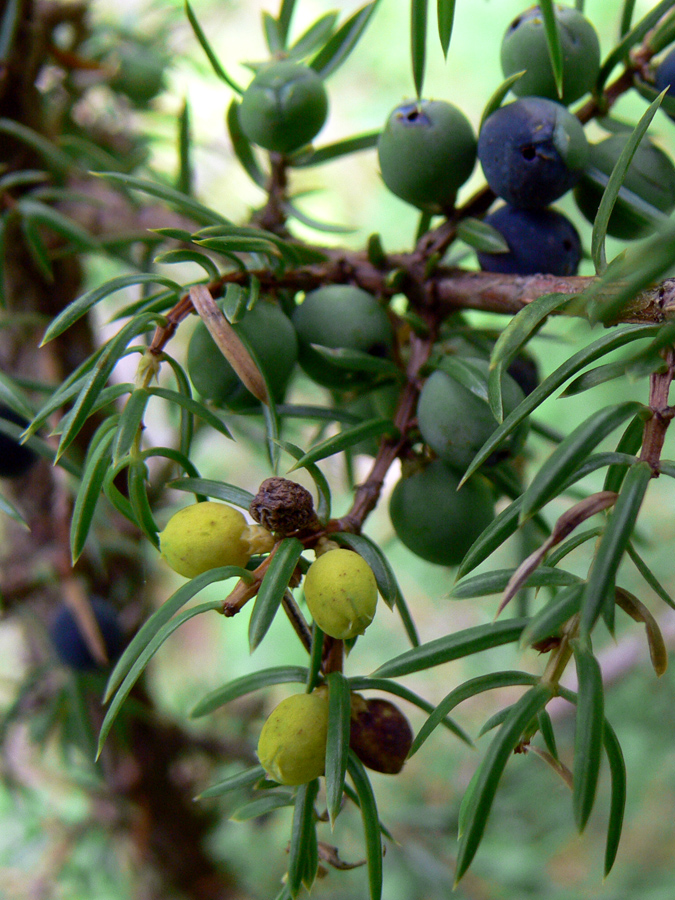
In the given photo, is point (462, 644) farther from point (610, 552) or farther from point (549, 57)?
point (549, 57)

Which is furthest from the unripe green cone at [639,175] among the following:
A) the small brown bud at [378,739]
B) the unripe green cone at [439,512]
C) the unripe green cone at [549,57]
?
the small brown bud at [378,739]

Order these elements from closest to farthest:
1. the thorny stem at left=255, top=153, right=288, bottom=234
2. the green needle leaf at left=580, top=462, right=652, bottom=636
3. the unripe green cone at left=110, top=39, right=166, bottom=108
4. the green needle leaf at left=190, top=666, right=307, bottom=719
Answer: the green needle leaf at left=580, top=462, right=652, bottom=636 → the green needle leaf at left=190, top=666, right=307, bottom=719 → the thorny stem at left=255, top=153, right=288, bottom=234 → the unripe green cone at left=110, top=39, right=166, bottom=108

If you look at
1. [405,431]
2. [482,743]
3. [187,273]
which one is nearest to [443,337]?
[405,431]

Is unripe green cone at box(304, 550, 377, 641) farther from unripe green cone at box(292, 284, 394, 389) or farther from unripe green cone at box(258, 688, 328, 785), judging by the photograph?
unripe green cone at box(292, 284, 394, 389)

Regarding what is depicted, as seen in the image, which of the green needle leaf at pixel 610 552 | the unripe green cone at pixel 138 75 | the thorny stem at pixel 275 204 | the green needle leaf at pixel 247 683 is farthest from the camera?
the unripe green cone at pixel 138 75

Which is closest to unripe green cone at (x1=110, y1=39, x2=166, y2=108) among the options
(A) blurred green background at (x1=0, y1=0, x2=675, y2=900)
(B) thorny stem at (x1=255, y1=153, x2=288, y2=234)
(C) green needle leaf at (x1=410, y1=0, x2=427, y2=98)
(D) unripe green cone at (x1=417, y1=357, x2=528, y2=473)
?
(A) blurred green background at (x1=0, y1=0, x2=675, y2=900)

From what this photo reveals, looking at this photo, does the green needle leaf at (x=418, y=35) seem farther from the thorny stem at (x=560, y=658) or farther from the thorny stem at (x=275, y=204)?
the thorny stem at (x=560, y=658)
